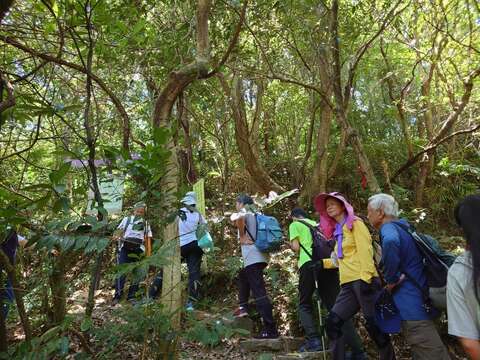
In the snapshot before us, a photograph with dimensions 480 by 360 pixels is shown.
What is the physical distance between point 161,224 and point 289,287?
443 centimetres

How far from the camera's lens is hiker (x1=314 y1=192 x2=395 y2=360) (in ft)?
12.9

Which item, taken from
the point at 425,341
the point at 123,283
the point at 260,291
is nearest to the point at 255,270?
the point at 260,291

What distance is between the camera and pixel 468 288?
1.90 m

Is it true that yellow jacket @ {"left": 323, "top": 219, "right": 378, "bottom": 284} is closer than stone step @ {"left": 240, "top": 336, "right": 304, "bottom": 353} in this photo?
Yes

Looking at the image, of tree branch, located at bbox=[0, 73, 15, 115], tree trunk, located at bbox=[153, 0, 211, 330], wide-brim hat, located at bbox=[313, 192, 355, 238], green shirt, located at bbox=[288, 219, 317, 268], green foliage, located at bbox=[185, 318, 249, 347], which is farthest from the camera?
green shirt, located at bbox=[288, 219, 317, 268]

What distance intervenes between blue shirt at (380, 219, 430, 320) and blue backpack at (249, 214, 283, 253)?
1.89m

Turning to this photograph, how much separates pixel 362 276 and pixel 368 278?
0.06 meters

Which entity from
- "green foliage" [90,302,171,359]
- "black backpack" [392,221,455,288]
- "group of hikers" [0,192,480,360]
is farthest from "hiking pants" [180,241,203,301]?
"green foliage" [90,302,171,359]

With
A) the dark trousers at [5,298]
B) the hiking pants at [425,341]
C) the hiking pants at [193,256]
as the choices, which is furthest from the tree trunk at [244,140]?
the dark trousers at [5,298]

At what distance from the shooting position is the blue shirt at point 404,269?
134 inches

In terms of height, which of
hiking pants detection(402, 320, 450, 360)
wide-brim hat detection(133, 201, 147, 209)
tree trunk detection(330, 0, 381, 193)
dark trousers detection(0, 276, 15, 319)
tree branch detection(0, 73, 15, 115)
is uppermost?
tree trunk detection(330, 0, 381, 193)

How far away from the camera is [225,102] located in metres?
9.38

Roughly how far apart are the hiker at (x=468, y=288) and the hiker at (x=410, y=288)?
1.47 m

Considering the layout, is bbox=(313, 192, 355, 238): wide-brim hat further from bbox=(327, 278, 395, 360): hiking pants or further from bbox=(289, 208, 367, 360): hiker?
bbox=(327, 278, 395, 360): hiking pants
